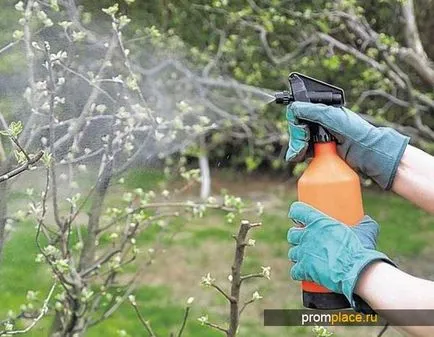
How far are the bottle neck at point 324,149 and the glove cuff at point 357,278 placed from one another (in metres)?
0.28

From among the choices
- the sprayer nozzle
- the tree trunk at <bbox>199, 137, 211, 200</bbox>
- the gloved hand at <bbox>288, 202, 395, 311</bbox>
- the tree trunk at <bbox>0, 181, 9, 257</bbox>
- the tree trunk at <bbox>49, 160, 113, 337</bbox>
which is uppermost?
the sprayer nozzle

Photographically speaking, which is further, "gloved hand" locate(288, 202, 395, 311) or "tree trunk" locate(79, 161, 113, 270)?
"tree trunk" locate(79, 161, 113, 270)

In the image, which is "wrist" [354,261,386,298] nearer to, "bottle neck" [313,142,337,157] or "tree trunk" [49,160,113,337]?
"bottle neck" [313,142,337,157]

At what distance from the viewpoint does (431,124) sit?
259 inches

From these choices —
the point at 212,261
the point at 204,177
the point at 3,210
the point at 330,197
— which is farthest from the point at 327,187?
the point at 204,177

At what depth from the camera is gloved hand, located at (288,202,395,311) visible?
152cm

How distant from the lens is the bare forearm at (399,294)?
Answer: 56.5 inches

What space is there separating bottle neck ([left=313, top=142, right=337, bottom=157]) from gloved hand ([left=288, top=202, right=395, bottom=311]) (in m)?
0.13

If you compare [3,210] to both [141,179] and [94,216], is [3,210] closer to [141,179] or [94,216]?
[94,216]

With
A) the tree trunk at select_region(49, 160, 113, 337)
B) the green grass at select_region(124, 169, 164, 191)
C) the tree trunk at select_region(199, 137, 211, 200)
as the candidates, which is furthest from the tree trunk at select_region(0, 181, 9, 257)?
the tree trunk at select_region(199, 137, 211, 200)

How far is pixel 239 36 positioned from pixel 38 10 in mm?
2759

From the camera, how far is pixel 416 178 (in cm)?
175

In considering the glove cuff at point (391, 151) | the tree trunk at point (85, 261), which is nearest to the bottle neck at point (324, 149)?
the glove cuff at point (391, 151)

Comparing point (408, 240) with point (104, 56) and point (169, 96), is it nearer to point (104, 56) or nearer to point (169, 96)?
point (169, 96)
